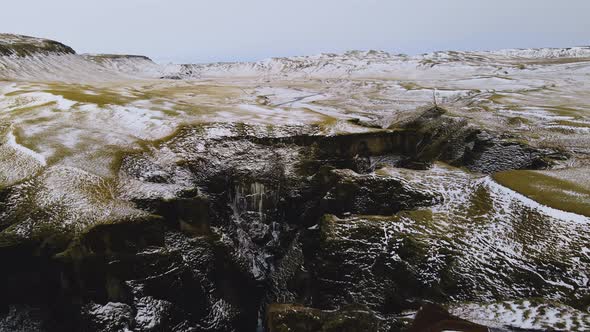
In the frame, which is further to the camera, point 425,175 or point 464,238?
point 425,175

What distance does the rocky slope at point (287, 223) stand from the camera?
15992 mm

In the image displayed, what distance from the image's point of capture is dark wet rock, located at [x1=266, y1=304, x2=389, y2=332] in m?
15.2

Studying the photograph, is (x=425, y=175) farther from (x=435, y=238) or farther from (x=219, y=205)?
(x=219, y=205)

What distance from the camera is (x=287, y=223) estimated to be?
102 ft

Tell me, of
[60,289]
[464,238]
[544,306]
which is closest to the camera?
[544,306]

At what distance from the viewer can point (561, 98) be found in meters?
74.8

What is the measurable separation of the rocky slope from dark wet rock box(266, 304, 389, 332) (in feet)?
0.24

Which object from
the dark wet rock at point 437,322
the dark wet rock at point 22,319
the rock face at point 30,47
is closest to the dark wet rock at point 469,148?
the dark wet rock at point 437,322

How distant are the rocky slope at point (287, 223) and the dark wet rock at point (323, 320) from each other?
0.07m

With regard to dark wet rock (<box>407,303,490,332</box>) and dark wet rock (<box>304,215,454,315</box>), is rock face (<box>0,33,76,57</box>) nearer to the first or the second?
dark wet rock (<box>304,215,454,315</box>)

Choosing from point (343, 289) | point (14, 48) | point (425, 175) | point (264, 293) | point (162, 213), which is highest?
point (14, 48)

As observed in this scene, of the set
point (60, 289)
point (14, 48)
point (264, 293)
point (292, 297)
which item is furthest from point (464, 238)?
point (14, 48)

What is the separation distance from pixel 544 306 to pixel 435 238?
16.5 feet

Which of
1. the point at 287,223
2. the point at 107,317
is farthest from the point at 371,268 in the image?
the point at 287,223
